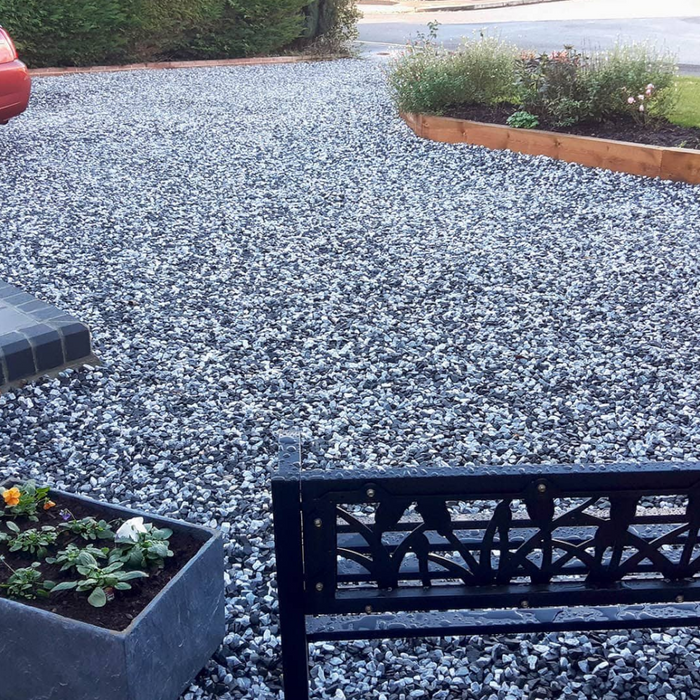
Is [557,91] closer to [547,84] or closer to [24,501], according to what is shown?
[547,84]

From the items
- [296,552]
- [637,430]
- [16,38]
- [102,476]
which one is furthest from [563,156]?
[16,38]

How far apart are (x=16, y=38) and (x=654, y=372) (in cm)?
1005

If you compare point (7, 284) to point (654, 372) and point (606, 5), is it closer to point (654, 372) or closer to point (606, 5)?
point (654, 372)

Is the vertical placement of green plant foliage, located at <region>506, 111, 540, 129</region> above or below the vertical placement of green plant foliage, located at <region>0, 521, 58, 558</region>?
above

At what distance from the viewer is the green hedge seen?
35.3 feet

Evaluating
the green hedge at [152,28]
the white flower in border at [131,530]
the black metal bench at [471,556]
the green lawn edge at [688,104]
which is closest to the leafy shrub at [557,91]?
the green lawn edge at [688,104]

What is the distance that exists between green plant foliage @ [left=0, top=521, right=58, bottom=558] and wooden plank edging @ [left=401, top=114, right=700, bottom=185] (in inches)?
216

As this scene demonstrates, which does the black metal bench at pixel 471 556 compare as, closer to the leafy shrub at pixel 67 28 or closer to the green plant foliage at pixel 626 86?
the green plant foliage at pixel 626 86

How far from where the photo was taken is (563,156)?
22.1 ft

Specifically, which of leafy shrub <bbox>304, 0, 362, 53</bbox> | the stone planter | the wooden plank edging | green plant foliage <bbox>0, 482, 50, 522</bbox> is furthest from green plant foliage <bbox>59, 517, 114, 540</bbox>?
leafy shrub <bbox>304, 0, 362, 53</bbox>

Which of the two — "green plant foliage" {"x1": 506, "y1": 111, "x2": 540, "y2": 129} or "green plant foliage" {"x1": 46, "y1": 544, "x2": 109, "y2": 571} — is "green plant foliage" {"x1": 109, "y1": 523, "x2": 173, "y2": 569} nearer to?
"green plant foliage" {"x1": 46, "y1": 544, "x2": 109, "y2": 571}

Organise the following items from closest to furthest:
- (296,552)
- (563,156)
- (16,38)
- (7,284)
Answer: (296,552)
(7,284)
(563,156)
(16,38)

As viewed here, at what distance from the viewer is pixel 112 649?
1.66 metres

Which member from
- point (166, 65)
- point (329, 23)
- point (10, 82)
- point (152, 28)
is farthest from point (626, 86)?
point (329, 23)
